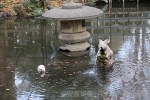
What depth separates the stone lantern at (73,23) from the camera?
405 inches

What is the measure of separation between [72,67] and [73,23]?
2083mm

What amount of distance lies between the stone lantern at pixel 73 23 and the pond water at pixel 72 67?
17.6 inches

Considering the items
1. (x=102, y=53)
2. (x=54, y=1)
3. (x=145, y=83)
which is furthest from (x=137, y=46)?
(x=54, y=1)

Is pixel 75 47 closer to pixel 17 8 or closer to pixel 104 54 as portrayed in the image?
pixel 104 54

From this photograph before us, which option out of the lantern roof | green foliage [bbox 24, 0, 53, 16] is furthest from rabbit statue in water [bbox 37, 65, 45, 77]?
green foliage [bbox 24, 0, 53, 16]

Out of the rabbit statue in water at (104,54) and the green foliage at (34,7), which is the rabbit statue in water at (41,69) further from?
the green foliage at (34,7)

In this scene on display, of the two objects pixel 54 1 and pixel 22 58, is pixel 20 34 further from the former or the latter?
pixel 54 1

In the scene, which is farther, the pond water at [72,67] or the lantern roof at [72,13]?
the lantern roof at [72,13]

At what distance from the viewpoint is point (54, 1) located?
22.3 meters

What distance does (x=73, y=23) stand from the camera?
10.7 m

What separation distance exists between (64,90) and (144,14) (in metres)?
10.7

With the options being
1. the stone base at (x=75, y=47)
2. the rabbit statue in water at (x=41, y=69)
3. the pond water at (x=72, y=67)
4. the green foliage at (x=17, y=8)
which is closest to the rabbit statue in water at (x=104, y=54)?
the pond water at (x=72, y=67)

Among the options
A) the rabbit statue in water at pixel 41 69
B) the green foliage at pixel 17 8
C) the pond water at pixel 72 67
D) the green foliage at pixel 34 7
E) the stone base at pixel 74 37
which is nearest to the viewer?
the pond water at pixel 72 67

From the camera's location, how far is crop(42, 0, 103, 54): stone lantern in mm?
10288
